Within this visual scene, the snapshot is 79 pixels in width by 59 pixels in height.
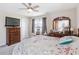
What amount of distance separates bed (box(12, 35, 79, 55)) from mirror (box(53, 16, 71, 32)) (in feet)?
0.49

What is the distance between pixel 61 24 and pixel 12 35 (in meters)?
0.76

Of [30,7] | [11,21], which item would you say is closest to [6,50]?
[11,21]

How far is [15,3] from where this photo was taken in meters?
1.65

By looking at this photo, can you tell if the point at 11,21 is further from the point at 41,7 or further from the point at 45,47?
the point at 45,47

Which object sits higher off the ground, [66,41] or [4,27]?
[4,27]

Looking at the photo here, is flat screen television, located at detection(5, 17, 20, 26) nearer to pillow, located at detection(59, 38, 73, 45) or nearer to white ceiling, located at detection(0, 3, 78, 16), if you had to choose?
white ceiling, located at detection(0, 3, 78, 16)

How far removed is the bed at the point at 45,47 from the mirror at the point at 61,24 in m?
0.15

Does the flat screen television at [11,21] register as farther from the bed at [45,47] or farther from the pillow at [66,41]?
the pillow at [66,41]

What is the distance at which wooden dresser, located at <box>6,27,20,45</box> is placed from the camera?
5.61ft

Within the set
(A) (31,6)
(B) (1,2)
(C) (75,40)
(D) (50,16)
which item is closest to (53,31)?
(D) (50,16)

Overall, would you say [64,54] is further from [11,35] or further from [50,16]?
[11,35]

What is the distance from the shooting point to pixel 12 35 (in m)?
1.76

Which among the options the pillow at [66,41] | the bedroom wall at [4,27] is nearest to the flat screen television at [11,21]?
the bedroom wall at [4,27]

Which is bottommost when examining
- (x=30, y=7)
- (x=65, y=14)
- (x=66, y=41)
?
(x=66, y=41)
